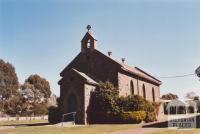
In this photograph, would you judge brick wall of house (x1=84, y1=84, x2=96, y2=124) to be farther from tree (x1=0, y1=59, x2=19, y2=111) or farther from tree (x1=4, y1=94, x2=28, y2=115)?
tree (x1=0, y1=59, x2=19, y2=111)

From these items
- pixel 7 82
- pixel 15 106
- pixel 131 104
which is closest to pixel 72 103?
pixel 131 104

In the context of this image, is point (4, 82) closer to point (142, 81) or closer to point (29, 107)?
point (29, 107)

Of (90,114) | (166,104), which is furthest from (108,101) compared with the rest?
(166,104)

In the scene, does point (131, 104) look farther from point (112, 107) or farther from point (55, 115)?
point (55, 115)

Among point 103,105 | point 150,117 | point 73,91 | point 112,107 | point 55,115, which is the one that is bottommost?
point 150,117

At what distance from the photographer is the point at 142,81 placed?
49906mm

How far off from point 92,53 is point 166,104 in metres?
38.3

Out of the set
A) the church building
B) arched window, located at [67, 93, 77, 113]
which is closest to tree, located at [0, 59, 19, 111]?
the church building

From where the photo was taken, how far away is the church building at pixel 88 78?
114ft

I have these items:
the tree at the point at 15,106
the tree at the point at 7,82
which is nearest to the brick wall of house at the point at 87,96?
the tree at the point at 15,106

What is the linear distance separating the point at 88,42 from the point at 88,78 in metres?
7.53

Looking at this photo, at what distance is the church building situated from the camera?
34781 millimetres

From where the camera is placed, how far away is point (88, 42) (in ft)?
138

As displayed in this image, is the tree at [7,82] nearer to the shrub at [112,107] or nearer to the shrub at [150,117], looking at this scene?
the shrub at [112,107]
